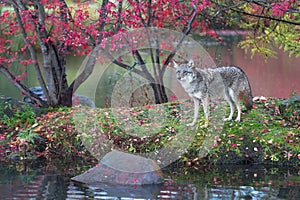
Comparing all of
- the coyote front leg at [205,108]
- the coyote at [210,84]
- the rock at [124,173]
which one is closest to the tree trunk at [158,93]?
the coyote at [210,84]

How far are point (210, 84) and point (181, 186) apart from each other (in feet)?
8.15

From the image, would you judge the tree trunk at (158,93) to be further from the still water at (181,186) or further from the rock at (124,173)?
the rock at (124,173)

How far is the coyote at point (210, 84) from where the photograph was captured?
9062 millimetres

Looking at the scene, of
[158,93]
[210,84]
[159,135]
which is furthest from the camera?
[158,93]

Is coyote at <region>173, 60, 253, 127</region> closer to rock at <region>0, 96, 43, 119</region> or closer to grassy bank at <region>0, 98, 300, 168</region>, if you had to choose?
grassy bank at <region>0, 98, 300, 168</region>

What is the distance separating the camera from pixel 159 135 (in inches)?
382

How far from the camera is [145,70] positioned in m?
11.8

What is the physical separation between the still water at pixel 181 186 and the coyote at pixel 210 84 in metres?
1.41

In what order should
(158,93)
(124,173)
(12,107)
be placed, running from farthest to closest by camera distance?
(158,93), (12,107), (124,173)

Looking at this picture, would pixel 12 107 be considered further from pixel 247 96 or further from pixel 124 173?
pixel 247 96

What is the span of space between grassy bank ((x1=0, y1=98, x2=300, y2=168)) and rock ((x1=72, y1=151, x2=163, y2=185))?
1.06m

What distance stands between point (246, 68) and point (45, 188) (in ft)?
55.2

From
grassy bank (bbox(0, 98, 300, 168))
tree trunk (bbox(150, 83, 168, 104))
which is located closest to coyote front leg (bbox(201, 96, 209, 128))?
grassy bank (bbox(0, 98, 300, 168))

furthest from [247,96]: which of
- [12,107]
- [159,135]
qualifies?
[12,107]
